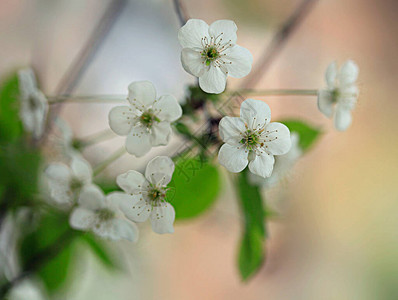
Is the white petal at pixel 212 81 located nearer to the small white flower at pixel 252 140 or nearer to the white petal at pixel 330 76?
the small white flower at pixel 252 140

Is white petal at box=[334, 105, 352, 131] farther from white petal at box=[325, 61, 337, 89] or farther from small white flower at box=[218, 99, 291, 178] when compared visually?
small white flower at box=[218, 99, 291, 178]

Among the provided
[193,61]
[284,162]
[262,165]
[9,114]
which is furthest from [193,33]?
[9,114]

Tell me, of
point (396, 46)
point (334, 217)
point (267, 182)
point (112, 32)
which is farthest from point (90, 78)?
point (396, 46)

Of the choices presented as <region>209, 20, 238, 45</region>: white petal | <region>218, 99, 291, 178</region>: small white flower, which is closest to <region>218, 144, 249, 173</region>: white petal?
<region>218, 99, 291, 178</region>: small white flower

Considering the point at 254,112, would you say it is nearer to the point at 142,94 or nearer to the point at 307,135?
the point at 142,94

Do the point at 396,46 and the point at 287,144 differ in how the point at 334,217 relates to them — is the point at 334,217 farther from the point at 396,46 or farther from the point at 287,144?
the point at 287,144
